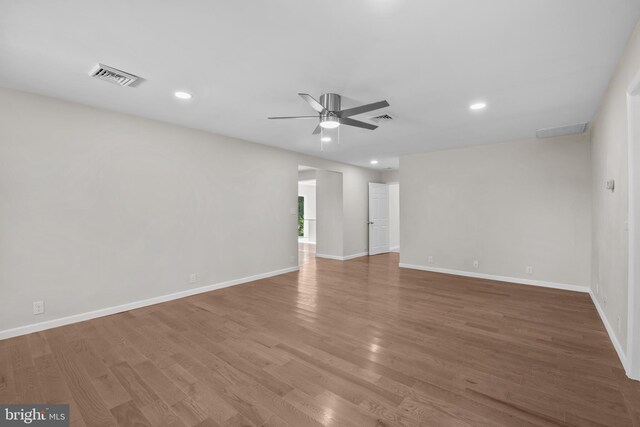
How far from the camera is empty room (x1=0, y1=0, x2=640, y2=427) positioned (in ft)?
6.26

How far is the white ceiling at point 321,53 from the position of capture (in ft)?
6.06

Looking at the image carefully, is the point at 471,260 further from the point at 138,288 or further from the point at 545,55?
the point at 138,288

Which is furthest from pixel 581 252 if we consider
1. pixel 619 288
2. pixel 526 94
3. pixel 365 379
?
pixel 365 379

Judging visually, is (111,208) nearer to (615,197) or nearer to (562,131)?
(615,197)

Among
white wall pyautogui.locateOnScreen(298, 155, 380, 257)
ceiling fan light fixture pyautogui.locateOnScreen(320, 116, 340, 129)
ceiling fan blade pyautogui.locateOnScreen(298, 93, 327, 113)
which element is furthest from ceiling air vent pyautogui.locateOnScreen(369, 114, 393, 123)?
white wall pyautogui.locateOnScreen(298, 155, 380, 257)

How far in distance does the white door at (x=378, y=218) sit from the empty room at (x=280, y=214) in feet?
8.90

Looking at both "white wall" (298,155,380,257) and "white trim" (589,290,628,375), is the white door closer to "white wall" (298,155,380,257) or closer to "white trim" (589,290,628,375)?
"white wall" (298,155,380,257)

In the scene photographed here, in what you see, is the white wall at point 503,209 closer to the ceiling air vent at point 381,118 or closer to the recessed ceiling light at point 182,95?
the ceiling air vent at point 381,118

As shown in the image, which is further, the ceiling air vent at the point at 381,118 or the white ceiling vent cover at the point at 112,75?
the ceiling air vent at the point at 381,118

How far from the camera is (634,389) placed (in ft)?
6.69

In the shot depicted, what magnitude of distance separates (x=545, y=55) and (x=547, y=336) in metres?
2.66

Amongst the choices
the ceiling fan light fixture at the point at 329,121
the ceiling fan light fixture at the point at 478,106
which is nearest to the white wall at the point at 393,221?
the ceiling fan light fixture at the point at 478,106

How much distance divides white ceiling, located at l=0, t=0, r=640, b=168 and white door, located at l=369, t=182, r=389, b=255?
4.65 metres

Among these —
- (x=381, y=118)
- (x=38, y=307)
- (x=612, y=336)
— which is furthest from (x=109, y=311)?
(x=612, y=336)
